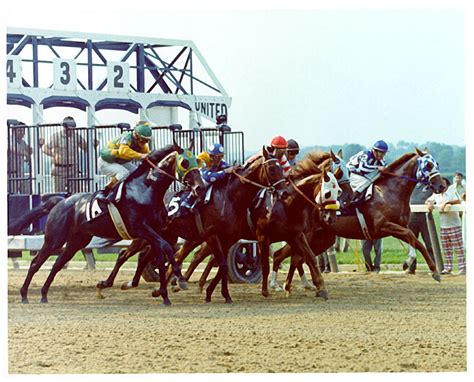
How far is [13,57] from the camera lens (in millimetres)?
19625

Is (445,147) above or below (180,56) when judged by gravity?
below

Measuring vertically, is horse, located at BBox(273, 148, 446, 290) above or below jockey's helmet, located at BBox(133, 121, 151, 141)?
below

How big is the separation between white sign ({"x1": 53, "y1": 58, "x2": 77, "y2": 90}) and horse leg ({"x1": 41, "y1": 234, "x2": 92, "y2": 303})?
4679 millimetres

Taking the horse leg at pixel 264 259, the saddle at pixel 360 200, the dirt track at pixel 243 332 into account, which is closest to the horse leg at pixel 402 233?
the dirt track at pixel 243 332

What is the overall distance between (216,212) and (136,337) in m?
3.38

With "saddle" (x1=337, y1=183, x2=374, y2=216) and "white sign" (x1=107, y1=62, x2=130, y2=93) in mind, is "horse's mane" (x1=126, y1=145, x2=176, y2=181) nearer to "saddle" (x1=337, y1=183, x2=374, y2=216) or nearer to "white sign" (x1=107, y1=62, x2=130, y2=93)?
"saddle" (x1=337, y1=183, x2=374, y2=216)

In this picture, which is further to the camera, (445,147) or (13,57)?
(445,147)

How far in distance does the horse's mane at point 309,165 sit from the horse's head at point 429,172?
1736 mm

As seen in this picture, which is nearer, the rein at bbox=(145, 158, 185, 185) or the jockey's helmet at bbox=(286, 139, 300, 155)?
the rein at bbox=(145, 158, 185, 185)

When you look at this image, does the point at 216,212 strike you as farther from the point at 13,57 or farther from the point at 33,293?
the point at 13,57

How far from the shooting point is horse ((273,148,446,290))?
691 inches

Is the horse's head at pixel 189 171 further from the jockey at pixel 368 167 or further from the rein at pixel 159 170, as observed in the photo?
the jockey at pixel 368 167

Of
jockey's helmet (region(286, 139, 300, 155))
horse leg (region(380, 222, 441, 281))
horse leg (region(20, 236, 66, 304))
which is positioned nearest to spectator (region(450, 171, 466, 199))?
horse leg (region(380, 222, 441, 281))
